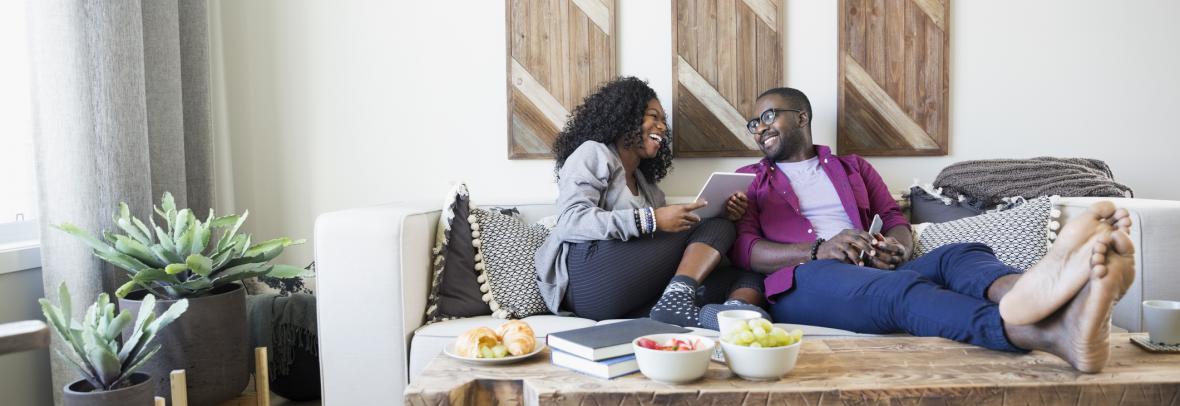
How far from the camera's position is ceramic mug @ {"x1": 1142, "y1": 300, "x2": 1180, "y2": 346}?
1.41 meters

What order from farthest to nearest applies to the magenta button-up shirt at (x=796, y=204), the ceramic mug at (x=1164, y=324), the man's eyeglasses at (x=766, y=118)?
1. the man's eyeglasses at (x=766, y=118)
2. the magenta button-up shirt at (x=796, y=204)
3. the ceramic mug at (x=1164, y=324)

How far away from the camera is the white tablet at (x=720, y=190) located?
223 cm

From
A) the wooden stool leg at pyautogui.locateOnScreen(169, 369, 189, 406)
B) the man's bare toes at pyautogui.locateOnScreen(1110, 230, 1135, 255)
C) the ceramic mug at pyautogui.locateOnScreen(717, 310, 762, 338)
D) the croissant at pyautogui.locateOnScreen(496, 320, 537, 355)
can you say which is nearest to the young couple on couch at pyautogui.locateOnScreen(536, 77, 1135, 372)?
the man's bare toes at pyautogui.locateOnScreen(1110, 230, 1135, 255)

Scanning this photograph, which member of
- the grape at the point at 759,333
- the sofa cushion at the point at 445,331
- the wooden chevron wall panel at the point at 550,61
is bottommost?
the sofa cushion at the point at 445,331

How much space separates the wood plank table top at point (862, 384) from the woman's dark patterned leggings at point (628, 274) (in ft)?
2.22

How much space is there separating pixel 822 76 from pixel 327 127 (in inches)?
66.2

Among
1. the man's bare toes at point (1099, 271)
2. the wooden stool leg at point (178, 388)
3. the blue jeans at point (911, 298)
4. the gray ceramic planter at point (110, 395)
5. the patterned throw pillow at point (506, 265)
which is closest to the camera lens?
the man's bare toes at point (1099, 271)

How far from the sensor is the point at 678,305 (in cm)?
194

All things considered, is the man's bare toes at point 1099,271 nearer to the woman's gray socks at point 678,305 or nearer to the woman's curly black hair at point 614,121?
the woman's gray socks at point 678,305

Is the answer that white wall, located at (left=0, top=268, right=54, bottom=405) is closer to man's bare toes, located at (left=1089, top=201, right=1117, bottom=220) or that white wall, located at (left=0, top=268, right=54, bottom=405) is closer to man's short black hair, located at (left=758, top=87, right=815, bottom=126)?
man's short black hair, located at (left=758, top=87, right=815, bottom=126)

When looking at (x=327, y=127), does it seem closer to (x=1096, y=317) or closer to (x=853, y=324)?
(x=853, y=324)

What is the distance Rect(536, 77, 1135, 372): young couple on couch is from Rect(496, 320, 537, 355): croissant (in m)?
0.52

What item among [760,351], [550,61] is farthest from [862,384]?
[550,61]

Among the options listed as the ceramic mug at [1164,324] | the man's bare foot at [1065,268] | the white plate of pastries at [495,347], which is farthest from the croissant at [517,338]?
the ceramic mug at [1164,324]
